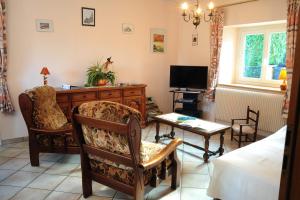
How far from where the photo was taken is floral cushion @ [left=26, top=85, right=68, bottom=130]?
2.95m

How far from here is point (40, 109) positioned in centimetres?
302

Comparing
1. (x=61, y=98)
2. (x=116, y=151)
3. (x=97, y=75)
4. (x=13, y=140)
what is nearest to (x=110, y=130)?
(x=116, y=151)

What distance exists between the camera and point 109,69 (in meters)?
4.68

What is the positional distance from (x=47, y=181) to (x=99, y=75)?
6.80ft

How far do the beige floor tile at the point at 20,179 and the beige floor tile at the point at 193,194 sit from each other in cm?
171

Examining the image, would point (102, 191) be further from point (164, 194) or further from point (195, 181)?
point (195, 181)

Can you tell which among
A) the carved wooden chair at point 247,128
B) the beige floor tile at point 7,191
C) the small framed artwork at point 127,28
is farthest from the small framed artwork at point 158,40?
the beige floor tile at point 7,191

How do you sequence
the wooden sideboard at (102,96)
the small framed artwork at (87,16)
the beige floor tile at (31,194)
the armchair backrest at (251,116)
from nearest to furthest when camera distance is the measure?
the beige floor tile at (31,194), the wooden sideboard at (102,96), the armchair backrest at (251,116), the small framed artwork at (87,16)

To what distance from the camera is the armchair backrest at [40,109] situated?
9.41 feet

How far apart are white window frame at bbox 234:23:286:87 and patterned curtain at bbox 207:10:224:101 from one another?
19.4 inches

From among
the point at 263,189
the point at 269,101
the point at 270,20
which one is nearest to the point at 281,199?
the point at 263,189

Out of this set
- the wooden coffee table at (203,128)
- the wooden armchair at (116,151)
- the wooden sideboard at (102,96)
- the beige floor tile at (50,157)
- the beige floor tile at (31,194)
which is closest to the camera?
the wooden armchair at (116,151)

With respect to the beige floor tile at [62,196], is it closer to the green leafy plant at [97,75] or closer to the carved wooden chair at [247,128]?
the green leafy plant at [97,75]

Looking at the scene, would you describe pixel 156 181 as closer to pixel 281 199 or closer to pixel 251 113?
pixel 281 199
